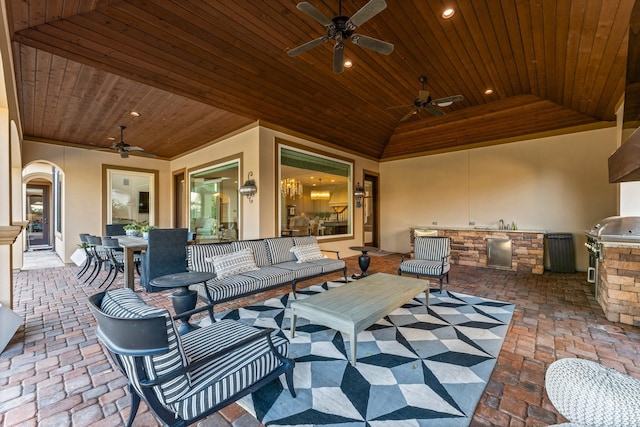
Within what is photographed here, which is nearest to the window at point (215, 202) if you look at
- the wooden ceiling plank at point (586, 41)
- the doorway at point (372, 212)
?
the doorway at point (372, 212)

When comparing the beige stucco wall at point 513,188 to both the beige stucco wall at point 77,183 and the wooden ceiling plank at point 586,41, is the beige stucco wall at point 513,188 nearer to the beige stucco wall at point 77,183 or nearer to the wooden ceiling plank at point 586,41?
the wooden ceiling plank at point 586,41

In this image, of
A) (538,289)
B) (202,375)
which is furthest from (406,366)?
(538,289)

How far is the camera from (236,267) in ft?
13.0

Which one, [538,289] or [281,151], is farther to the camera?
[281,151]

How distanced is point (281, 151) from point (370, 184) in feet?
13.2

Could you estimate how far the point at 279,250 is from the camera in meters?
4.88

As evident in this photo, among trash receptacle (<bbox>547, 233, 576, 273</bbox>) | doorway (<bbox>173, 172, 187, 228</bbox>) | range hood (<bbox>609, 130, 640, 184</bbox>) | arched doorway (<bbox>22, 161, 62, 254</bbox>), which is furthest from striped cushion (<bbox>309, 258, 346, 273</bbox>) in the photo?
arched doorway (<bbox>22, 161, 62, 254</bbox>)

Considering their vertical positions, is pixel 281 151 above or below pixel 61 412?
above

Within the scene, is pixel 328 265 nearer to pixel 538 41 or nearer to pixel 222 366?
pixel 222 366

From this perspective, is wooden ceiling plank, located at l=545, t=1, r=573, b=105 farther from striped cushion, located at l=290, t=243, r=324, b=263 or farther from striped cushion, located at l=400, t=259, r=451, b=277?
striped cushion, located at l=290, t=243, r=324, b=263

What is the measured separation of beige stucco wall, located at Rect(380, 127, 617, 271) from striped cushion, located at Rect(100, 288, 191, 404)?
7.76 meters

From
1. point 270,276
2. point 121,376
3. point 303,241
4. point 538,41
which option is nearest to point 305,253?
point 303,241

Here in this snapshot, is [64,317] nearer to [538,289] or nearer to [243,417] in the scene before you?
[243,417]

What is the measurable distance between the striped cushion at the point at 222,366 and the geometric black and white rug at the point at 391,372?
0.37m
